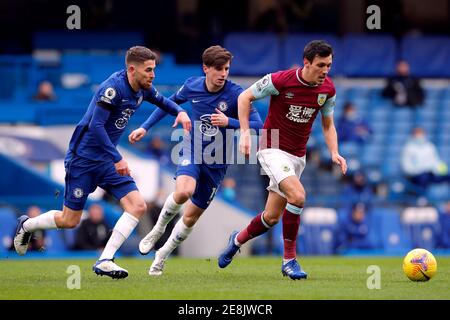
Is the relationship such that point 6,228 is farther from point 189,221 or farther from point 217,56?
point 217,56

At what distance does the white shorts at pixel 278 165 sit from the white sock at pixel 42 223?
2.25 metres

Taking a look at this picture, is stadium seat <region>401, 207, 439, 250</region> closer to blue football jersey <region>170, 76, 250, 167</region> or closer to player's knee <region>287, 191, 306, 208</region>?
blue football jersey <region>170, 76, 250, 167</region>

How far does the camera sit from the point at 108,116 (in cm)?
1078

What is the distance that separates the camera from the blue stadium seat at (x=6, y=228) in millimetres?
18234

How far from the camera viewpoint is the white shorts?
1099 centimetres

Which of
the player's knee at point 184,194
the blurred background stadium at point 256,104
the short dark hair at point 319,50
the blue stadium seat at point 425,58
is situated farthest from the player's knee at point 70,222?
the blue stadium seat at point 425,58

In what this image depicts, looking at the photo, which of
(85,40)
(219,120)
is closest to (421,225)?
(85,40)

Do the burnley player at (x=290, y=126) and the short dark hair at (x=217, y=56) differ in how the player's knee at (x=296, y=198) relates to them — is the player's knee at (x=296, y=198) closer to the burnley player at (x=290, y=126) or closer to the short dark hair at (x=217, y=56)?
the burnley player at (x=290, y=126)

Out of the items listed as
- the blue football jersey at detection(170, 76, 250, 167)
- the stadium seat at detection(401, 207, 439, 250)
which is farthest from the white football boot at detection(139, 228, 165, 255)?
the stadium seat at detection(401, 207, 439, 250)

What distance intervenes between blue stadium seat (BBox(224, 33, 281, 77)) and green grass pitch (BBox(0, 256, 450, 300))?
11502mm

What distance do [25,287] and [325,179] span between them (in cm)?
1265

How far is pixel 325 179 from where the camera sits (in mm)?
22203

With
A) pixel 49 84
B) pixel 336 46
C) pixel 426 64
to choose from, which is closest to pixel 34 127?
pixel 49 84
